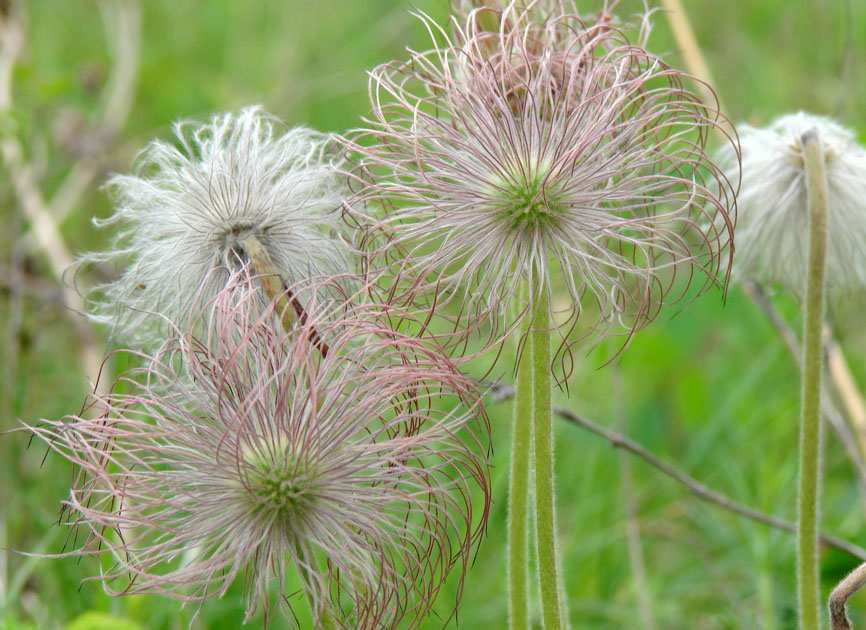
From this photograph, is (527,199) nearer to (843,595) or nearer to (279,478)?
(279,478)

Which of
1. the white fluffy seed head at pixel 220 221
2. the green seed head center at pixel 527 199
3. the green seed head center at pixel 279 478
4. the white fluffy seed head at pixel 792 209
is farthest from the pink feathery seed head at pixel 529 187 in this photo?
the white fluffy seed head at pixel 792 209

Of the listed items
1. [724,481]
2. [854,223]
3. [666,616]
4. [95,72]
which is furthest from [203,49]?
[854,223]

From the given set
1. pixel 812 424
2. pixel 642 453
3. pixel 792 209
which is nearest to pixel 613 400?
pixel 642 453

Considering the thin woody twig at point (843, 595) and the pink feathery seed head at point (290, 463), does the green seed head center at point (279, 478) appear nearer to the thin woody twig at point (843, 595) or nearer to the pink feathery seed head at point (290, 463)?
the pink feathery seed head at point (290, 463)

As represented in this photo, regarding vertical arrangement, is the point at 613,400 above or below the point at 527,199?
above

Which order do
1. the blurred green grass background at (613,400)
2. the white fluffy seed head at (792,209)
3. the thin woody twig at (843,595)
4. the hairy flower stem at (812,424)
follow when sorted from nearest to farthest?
the thin woody twig at (843,595), the hairy flower stem at (812,424), the white fluffy seed head at (792,209), the blurred green grass background at (613,400)

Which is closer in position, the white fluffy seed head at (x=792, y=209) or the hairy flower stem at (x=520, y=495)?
the hairy flower stem at (x=520, y=495)

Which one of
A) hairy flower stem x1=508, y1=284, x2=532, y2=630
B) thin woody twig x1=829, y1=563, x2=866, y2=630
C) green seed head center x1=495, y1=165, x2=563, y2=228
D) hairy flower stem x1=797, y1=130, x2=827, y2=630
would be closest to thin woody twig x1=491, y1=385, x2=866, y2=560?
hairy flower stem x1=508, y1=284, x2=532, y2=630
